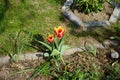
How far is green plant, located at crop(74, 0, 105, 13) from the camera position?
6.32 meters

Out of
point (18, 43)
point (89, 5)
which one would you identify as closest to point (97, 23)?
point (89, 5)

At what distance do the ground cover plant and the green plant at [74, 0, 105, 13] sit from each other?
1.39 ft

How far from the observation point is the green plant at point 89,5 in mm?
6324

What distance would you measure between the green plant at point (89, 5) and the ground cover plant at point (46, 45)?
42cm

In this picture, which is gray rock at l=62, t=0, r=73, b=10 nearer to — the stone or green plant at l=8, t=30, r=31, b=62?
the stone

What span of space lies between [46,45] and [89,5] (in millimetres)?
1630

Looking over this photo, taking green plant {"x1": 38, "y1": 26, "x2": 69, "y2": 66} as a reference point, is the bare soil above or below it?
below

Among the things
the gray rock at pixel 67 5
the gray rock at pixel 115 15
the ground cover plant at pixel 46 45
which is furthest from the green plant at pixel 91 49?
the gray rock at pixel 67 5

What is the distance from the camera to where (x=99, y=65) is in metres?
5.36

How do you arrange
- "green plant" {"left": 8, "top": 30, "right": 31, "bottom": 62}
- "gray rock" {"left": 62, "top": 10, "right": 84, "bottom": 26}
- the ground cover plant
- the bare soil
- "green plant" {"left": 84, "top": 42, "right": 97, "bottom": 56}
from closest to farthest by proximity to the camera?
the ground cover plant, "green plant" {"left": 8, "top": 30, "right": 31, "bottom": 62}, "green plant" {"left": 84, "top": 42, "right": 97, "bottom": 56}, "gray rock" {"left": 62, "top": 10, "right": 84, "bottom": 26}, the bare soil

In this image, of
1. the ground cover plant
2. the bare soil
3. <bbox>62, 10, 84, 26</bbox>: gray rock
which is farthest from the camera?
the bare soil

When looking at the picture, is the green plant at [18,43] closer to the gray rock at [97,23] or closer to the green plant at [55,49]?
the green plant at [55,49]

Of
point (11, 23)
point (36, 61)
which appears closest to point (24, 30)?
point (11, 23)

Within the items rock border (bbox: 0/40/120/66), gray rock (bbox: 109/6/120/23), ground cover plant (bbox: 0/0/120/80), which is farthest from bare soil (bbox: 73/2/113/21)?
rock border (bbox: 0/40/120/66)
